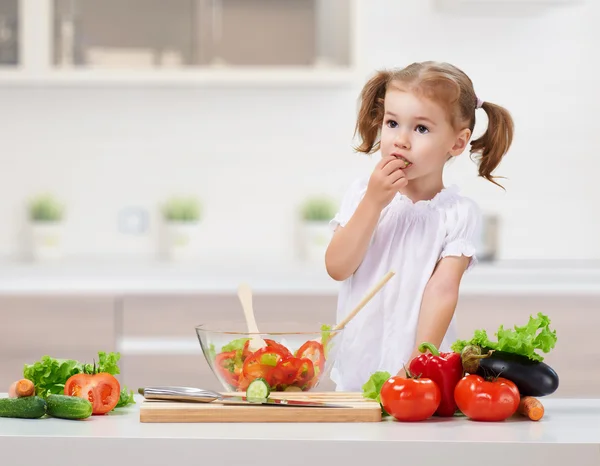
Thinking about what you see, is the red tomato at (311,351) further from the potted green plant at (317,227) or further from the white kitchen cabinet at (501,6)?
the white kitchen cabinet at (501,6)

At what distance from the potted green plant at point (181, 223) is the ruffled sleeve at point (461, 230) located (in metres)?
2.04

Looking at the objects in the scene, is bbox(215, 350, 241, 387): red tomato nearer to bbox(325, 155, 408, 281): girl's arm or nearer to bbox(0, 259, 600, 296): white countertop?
bbox(325, 155, 408, 281): girl's arm

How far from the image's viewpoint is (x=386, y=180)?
64.1 inches

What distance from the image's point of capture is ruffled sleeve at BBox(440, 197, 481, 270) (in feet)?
5.68

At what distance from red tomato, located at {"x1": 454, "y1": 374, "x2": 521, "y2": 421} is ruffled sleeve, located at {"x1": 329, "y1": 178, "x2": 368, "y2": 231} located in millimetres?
602

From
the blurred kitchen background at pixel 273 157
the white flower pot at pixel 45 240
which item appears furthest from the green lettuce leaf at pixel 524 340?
the white flower pot at pixel 45 240

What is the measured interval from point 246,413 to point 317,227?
2408 mm

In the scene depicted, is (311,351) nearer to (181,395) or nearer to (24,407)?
(181,395)

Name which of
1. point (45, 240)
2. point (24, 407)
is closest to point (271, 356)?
point (24, 407)

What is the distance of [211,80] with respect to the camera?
11.3 ft

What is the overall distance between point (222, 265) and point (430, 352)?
7.41ft

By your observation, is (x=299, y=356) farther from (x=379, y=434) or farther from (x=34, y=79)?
(x=34, y=79)

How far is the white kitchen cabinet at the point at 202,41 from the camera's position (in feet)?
11.3

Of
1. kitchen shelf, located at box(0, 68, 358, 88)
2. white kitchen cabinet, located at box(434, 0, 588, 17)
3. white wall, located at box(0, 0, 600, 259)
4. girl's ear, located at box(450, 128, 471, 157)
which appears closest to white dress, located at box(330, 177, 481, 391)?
girl's ear, located at box(450, 128, 471, 157)
